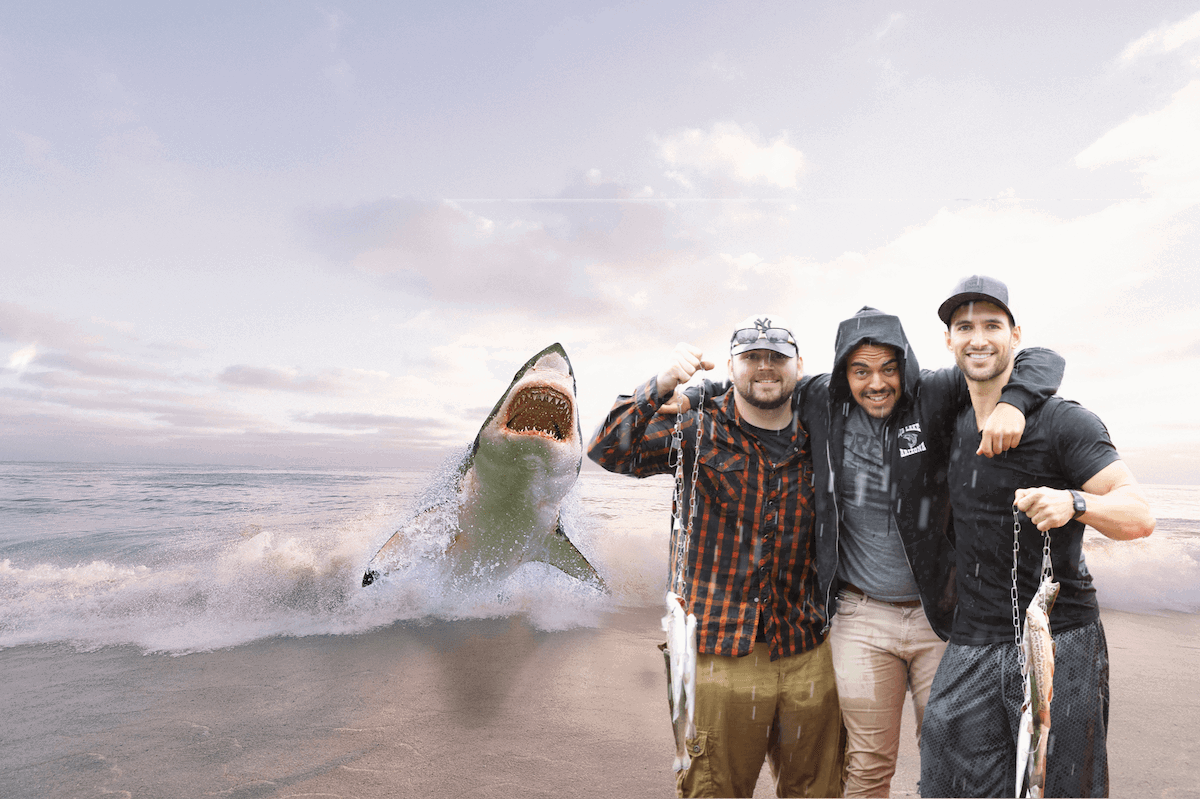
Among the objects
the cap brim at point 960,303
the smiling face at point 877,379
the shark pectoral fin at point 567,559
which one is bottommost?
the shark pectoral fin at point 567,559

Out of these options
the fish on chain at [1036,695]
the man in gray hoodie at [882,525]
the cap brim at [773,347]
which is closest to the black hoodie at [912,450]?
the man in gray hoodie at [882,525]

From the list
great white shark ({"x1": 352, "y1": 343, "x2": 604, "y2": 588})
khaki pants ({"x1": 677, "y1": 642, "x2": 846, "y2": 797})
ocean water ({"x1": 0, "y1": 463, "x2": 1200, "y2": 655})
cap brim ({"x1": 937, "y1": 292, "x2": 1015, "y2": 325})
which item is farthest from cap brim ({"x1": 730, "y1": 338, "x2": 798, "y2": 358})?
ocean water ({"x1": 0, "y1": 463, "x2": 1200, "y2": 655})

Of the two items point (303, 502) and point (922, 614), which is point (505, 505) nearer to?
point (922, 614)

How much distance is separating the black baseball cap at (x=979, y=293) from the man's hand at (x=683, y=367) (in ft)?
4.04

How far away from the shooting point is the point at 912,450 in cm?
314

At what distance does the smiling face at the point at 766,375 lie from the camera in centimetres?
320

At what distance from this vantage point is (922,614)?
318 centimetres

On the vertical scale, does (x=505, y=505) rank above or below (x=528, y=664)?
above

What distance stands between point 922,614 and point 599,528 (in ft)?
54.6

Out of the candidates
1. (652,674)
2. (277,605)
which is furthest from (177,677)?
(652,674)

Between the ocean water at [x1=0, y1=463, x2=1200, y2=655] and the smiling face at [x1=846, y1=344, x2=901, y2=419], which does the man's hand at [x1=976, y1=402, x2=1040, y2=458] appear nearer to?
the smiling face at [x1=846, y1=344, x2=901, y2=419]

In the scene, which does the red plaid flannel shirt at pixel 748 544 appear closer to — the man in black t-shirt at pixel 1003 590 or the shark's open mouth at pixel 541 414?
the man in black t-shirt at pixel 1003 590

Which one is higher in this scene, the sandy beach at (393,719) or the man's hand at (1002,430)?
the man's hand at (1002,430)

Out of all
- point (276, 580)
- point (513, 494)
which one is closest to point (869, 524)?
point (513, 494)
